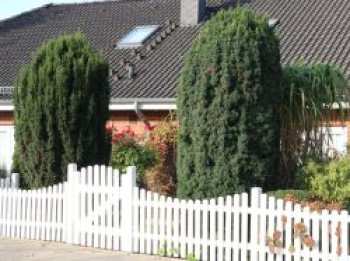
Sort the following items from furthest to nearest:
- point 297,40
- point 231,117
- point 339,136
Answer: point 297,40, point 339,136, point 231,117

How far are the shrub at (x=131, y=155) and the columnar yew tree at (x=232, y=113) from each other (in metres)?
3.57

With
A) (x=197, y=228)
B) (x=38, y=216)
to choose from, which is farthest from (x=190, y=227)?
(x=38, y=216)

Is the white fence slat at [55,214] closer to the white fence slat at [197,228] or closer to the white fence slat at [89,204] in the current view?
the white fence slat at [89,204]

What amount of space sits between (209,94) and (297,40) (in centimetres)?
925

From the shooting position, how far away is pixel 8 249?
11.8 meters

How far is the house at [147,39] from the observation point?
62.2 feet

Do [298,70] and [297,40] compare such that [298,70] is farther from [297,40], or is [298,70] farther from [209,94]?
[297,40]

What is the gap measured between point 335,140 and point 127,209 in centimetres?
632

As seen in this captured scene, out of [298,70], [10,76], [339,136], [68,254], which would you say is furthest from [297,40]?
[68,254]

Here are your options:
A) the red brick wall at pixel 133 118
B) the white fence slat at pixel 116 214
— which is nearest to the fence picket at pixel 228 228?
the white fence slat at pixel 116 214

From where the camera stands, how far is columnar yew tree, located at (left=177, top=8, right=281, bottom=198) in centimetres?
1116

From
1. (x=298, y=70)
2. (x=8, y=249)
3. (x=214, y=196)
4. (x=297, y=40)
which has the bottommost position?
(x=8, y=249)

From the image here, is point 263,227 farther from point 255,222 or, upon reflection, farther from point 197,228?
point 197,228

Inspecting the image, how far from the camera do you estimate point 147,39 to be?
23.0 meters
